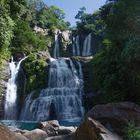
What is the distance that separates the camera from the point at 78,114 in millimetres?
29250

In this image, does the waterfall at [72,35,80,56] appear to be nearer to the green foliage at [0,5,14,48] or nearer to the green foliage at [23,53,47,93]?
the green foliage at [23,53,47,93]

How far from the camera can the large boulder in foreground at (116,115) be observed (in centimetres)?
1166

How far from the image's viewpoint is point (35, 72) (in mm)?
33969

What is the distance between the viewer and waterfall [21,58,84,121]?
96.3ft

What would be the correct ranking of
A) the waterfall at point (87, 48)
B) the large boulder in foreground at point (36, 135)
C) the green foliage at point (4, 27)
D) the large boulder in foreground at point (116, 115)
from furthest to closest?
the waterfall at point (87, 48), the green foliage at point (4, 27), the large boulder in foreground at point (36, 135), the large boulder in foreground at point (116, 115)

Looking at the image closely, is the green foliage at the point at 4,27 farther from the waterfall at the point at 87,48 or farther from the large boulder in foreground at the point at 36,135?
the waterfall at the point at 87,48

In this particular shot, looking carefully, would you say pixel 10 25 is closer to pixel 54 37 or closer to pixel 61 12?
pixel 54 37

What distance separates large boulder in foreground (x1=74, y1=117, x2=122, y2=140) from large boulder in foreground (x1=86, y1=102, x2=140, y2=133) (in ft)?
3.12

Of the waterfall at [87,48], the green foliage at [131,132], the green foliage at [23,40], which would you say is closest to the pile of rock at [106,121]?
the green foliage at [131,132]

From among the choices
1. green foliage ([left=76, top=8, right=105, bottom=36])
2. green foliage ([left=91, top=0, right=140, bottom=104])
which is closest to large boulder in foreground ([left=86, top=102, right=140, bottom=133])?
green foliage ([left=91, top=0, right=140, bottom=104])

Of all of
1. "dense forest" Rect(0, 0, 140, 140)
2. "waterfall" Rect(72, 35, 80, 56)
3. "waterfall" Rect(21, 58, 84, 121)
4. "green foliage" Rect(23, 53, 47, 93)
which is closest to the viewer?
"dense forest" Rect(0, 0, 140, 140)

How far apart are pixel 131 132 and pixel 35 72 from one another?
24143mm

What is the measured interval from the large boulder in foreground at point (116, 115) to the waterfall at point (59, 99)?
15.9 metres

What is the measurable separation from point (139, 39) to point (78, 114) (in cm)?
1136
